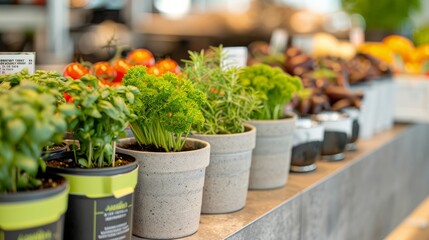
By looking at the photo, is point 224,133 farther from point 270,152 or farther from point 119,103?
point 119,103

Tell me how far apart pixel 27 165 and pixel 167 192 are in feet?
1.36

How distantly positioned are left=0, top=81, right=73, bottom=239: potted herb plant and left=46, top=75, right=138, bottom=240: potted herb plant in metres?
0.06

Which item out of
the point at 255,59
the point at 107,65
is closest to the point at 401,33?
the point at 255,59

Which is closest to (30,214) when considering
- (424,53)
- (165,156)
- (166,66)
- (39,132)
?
(39,132)

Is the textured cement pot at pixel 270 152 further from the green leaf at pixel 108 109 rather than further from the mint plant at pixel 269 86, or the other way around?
the green leaf at pixel 108 109

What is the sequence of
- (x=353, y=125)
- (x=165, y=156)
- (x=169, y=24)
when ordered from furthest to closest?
(x=169, y=24), (x=353, y=125), (x=165, y=156)

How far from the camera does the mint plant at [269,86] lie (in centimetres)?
168

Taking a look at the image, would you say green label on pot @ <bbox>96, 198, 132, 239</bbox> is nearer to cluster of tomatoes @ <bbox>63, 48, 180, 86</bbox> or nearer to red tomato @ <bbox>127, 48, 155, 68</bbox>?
cluster of tomatoes @ <bbox>63, 48, 180, 86</bbox>

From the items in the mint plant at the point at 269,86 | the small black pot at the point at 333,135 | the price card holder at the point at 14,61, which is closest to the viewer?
the price card holder at the point at 14,61

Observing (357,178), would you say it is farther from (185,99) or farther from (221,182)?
(185,99)

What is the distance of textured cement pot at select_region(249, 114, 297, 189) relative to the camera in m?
1.69

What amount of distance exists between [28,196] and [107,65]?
749 mm

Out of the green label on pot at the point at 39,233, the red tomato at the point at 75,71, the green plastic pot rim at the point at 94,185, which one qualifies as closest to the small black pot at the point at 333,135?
the red tomato at the point at 75,71

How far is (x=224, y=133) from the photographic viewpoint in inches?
59.2
